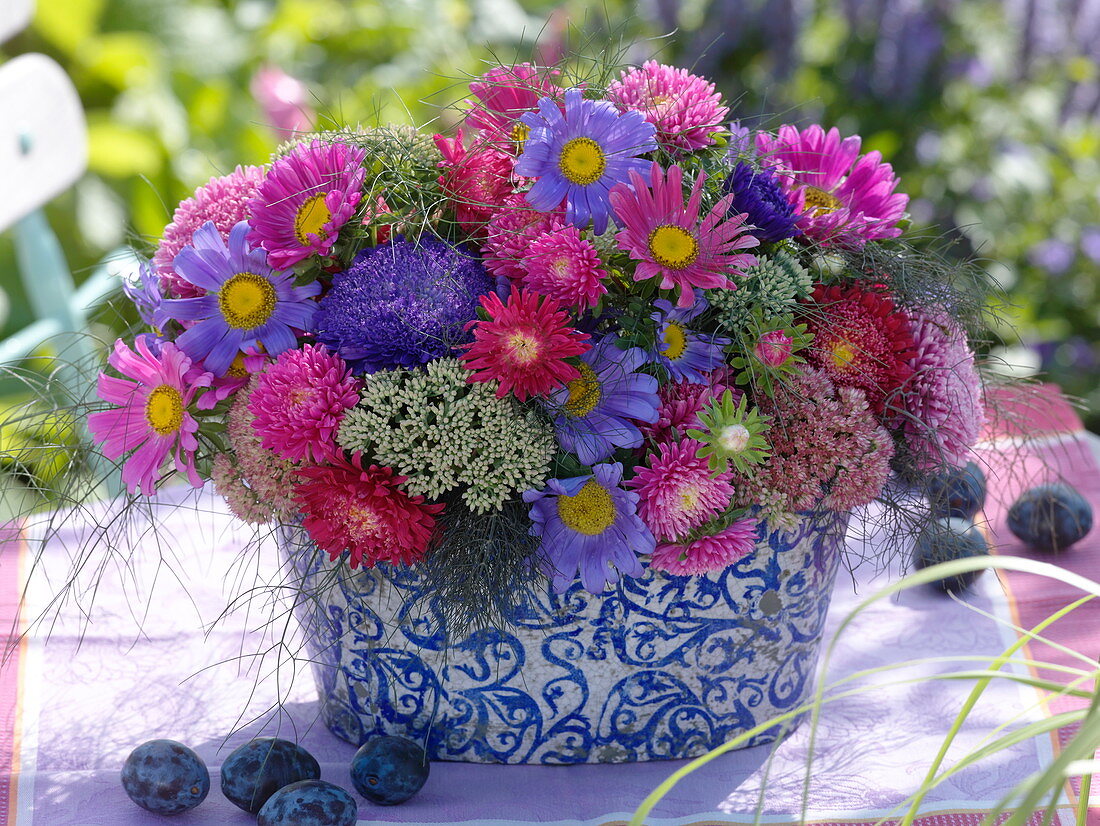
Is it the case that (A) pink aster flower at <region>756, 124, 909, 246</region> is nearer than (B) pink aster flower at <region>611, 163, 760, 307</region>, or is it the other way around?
(B) pink aster flower at <region>611, 163, 760, 307</region>

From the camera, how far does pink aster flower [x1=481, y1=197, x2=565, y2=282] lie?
1.95 feet

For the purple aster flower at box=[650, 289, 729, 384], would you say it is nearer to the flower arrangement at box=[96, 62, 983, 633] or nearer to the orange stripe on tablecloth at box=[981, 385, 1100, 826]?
the flower arrangement at box=[96, 62, 983, 633]

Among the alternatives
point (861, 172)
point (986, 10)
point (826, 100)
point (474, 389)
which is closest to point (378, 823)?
point (474, 389)

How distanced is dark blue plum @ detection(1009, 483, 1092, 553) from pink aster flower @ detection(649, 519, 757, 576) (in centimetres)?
43

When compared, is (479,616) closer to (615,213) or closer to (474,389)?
(474,389)

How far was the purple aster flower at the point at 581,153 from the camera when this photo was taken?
60cm

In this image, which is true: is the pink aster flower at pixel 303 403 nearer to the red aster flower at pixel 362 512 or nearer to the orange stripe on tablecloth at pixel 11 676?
the red aster flower at pixel 362 512

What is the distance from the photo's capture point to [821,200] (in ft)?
2.29

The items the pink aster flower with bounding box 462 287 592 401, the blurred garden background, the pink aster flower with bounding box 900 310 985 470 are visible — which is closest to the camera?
the pink aster flower with bounding box 462 287 592 401

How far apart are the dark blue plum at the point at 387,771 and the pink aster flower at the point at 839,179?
16.1 inches

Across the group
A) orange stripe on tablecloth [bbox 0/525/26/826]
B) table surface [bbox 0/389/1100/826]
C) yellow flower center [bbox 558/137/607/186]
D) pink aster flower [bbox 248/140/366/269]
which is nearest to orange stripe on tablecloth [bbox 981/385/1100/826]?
table surface [bbox 0/389/1100/826]

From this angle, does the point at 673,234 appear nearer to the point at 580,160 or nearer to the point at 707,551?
the point at 580,160

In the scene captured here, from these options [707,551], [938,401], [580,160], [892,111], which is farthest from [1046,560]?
[892,111]

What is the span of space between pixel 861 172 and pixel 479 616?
374mm
